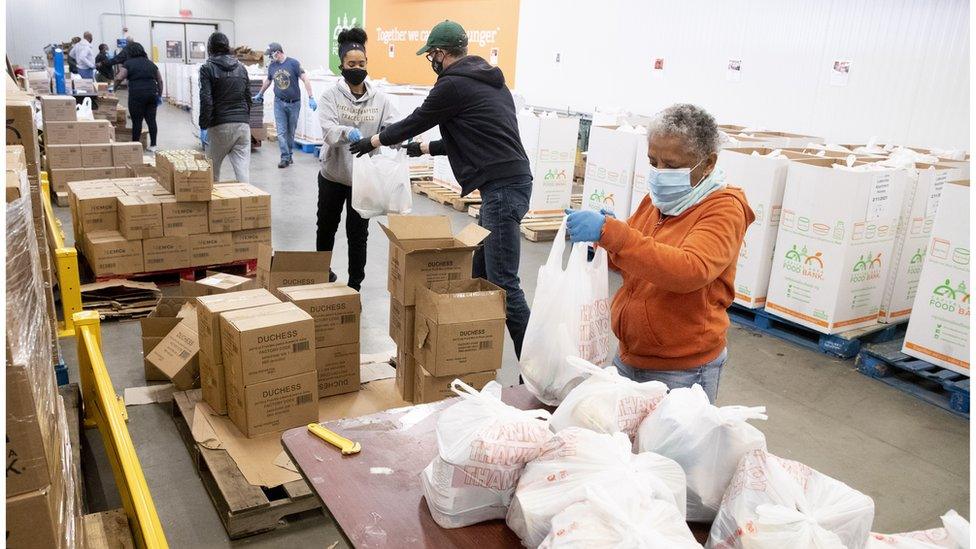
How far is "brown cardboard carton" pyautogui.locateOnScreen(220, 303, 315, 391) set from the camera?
287cm

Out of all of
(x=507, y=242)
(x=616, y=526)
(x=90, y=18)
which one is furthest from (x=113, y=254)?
(x=90, y=18)

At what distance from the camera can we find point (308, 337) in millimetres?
3000

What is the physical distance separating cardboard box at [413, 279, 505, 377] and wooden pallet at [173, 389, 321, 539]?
745mm

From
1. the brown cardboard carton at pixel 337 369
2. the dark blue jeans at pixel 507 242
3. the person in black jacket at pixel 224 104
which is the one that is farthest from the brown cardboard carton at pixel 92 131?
the dark blue jeans at pixel 507 242

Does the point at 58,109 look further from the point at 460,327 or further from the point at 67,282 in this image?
the point at 460,327

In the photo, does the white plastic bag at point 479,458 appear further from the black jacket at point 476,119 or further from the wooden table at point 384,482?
the black jacket at point 476,119

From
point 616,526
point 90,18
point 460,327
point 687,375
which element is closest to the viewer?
point 616,526

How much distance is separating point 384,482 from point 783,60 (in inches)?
272

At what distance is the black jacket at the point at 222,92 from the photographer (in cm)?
636

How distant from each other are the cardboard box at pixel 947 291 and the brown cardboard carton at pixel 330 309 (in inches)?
130

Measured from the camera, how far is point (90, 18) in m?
22.1

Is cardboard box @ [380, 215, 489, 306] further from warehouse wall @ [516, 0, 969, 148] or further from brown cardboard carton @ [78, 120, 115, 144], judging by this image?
brown cardboard carton @ [78, 120, 115, 144]

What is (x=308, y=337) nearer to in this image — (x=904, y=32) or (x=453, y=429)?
(x=453, y=429)

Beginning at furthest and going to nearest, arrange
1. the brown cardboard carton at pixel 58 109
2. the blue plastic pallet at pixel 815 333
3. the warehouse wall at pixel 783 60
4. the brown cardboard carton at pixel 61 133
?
the brown cardboard carton at pixel 58 109 < the brown cardboard carton at pixel 61 133 < the warehouse wall at pixel 783 60 < the blue plastic pallet at pixel 815 333
